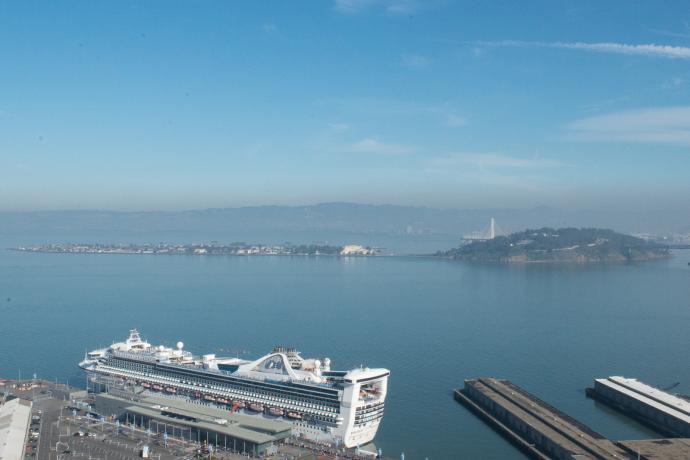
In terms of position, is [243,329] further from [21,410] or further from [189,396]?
[21,410]

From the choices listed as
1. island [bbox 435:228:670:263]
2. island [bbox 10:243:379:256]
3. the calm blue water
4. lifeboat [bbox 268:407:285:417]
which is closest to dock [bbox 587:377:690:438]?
the calm blue water

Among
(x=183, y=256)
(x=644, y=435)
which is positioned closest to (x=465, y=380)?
(x=644, y=435)

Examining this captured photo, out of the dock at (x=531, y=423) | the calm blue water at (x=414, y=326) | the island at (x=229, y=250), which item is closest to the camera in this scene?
the dock at (x=531, y=423)

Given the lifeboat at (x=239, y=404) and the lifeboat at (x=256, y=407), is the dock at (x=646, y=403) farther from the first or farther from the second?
the lifeboat at (x=239, y=404)

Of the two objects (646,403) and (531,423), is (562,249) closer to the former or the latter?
(646,403)

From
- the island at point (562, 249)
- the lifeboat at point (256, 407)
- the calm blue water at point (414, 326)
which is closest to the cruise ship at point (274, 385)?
the lifeboat at point (256, 407)

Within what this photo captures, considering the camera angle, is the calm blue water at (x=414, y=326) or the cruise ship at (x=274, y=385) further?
the calm blue water at (x=414, y=326)

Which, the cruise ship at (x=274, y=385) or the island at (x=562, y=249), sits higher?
the island at (x=562, y=249)
